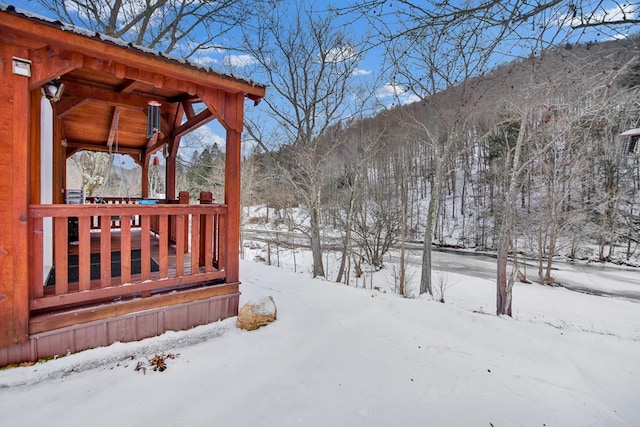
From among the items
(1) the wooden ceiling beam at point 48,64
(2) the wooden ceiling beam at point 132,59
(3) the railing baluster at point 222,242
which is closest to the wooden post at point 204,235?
(3) the railing baluster at point 222,242

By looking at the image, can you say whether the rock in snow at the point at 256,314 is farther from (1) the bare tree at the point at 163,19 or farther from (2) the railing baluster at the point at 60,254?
(1) the bare tree at the point at 163,19

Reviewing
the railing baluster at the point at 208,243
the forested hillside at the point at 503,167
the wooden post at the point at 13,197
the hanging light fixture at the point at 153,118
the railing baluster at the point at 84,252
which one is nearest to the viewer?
the wooden post at the point at 13,197

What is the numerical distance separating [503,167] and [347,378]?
15.9 meters

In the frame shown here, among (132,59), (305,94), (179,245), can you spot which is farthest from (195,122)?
(305,94)

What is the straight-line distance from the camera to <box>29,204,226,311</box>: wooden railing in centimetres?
245

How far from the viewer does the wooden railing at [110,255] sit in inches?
96.3

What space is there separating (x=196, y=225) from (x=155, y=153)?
15.6ft

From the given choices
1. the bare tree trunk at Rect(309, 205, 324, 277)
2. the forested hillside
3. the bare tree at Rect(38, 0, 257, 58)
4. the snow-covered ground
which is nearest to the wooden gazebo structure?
the snow-covered ground

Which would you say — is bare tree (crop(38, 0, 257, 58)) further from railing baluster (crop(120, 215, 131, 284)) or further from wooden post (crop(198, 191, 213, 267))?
railing baluster (crop(120, 215, 131, 284))

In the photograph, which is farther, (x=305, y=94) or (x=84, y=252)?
(x=305, y=94)

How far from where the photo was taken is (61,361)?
2.46m

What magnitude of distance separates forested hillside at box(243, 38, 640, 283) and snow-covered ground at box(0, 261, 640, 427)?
2.51 meters

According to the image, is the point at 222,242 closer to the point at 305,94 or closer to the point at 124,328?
the point at 124,328

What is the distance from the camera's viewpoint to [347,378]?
8.38 feet
